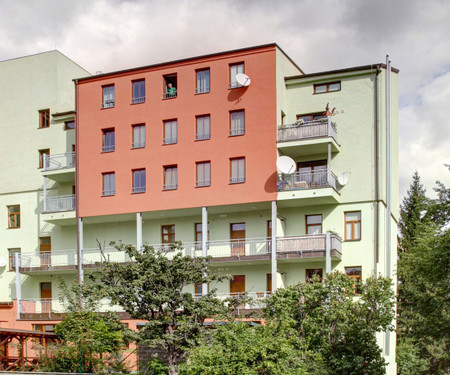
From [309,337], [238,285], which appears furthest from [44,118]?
[309,337]

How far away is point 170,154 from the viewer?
35.5m

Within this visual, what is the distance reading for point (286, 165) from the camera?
3200 centimetres

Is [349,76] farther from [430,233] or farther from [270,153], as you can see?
[430,233]

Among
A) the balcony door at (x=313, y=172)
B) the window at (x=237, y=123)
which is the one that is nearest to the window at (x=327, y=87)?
the balcony door at (x=313, y=172)

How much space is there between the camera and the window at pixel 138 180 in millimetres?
36000

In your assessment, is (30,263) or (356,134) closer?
(356,134)

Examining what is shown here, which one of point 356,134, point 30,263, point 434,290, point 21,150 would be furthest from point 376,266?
point 21,150

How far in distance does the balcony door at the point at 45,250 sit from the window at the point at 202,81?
44.8 feet

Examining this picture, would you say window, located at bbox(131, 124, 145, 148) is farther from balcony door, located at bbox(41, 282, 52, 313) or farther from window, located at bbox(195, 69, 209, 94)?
balcony door, located at bbox(41, 282, 52, 313)

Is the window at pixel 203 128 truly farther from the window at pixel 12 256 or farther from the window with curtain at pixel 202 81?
the window at pixel 12 256

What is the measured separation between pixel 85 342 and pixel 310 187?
13.4 metres

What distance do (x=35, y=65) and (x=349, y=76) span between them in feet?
67.7

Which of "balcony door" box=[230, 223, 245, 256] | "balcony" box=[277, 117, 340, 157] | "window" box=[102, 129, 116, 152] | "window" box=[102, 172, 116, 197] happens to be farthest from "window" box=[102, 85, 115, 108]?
"balcony" box=[277, 117, 340, 157]

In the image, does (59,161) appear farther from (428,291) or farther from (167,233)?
(428,291)
